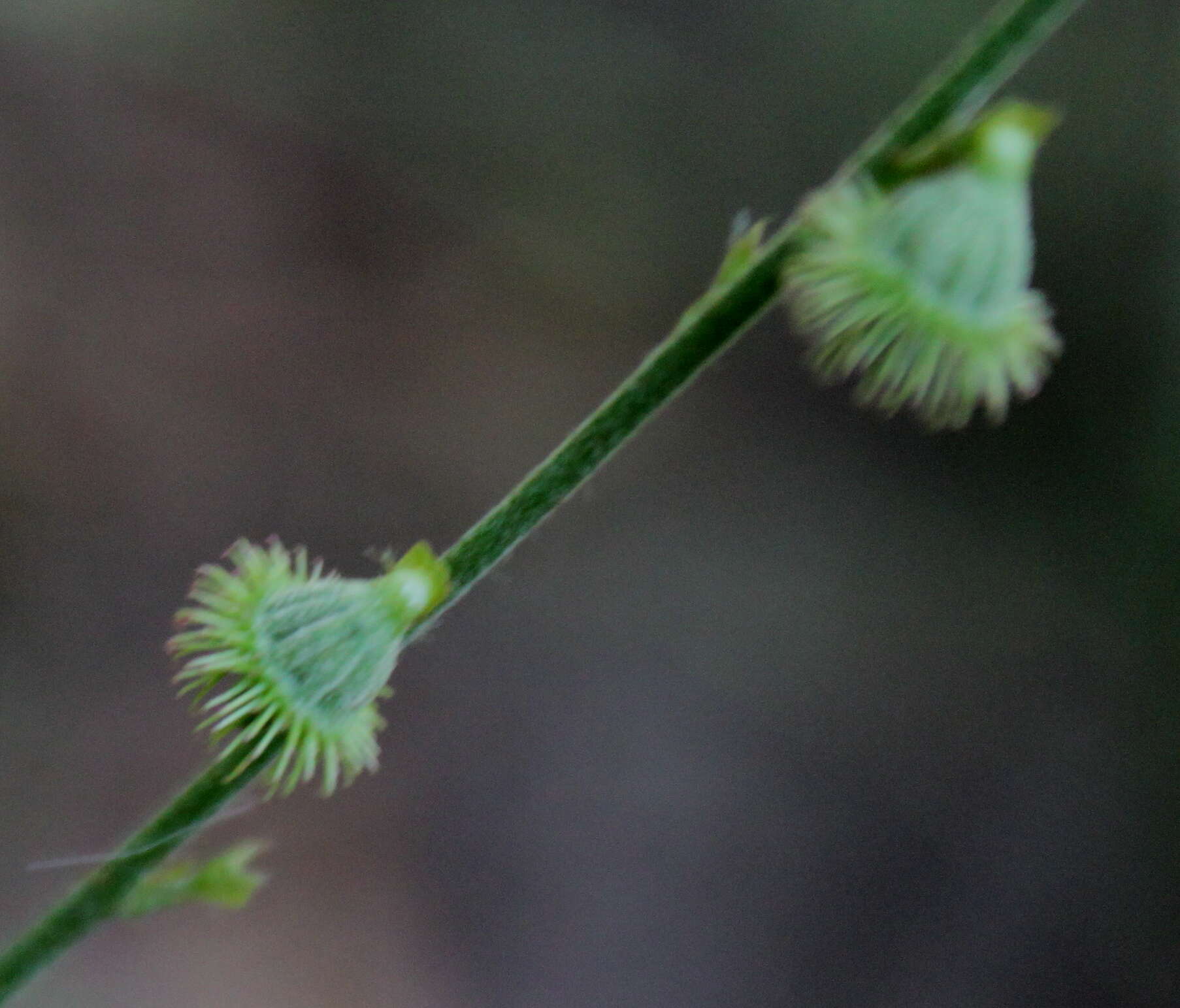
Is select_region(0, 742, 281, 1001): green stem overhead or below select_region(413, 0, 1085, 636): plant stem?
overhead

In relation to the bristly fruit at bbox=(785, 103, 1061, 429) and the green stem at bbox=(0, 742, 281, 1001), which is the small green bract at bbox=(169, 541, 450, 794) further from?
the bristly fruit at bbox=(785, 103, 1061, 429)

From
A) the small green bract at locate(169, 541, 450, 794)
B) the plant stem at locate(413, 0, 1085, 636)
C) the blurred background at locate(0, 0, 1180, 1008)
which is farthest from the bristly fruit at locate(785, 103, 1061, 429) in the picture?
the blurred background at locate(0, 0, 1180, 1008)

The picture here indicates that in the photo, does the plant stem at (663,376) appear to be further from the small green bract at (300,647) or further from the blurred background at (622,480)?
the blurred background at (622,480)

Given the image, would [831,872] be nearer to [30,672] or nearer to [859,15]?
[30,672]

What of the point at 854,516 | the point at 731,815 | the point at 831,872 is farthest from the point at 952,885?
the point at 854,516

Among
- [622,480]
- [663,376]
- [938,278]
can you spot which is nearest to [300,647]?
[663,376]

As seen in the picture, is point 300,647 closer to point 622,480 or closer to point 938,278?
point 938,278

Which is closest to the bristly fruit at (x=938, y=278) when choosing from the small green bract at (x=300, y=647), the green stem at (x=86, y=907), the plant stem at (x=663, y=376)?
the plant stem at (x=663, y=376)
